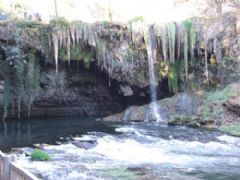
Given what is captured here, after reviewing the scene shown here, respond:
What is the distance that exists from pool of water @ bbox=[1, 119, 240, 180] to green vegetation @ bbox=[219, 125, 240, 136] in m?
0.63

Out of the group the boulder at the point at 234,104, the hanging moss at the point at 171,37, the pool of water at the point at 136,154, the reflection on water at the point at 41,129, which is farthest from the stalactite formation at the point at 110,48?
the boulder at the point at 234,104

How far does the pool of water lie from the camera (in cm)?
1061

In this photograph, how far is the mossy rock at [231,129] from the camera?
56.9 ft

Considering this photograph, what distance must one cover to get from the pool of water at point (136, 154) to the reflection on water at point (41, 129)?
0.04 m

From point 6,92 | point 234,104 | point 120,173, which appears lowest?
point 120,173

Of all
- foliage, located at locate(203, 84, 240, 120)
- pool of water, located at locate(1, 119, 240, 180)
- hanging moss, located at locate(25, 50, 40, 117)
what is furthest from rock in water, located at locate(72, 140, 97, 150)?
hanging moss, located at locate(25, 50, 40, 117)

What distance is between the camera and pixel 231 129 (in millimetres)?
18078

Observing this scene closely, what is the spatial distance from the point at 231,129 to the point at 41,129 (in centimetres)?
800

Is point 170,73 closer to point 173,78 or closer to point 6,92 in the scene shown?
point 173,78

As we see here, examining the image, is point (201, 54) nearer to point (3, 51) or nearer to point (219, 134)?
point (219, 134)

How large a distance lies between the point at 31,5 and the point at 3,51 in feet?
50.2

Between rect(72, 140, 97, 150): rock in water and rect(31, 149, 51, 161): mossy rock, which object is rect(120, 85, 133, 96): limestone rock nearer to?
rect(72, 140, 97, 150): rock in water

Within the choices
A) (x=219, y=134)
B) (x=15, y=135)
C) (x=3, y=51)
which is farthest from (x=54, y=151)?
(x=3, y=51)

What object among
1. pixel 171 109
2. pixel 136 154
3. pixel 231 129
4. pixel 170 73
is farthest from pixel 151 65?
pixel 136 154
